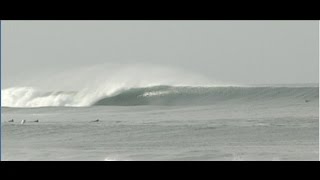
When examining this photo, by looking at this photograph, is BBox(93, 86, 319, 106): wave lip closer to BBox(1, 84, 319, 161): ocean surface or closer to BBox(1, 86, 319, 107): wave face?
BBox(1, 86, 319, 107): wave face

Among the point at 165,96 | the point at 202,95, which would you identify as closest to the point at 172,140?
the point at 202,95

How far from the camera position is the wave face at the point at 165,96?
32.0 meters

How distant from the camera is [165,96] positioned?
3550cm

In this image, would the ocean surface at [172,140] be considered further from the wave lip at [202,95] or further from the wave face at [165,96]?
the wave face at [165,96]

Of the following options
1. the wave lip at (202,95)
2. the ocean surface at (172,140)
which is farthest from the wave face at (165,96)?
the ocean surface at (172,140)

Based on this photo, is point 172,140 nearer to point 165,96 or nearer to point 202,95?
point 202,95

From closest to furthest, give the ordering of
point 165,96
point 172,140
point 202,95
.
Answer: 1. point 172,140
2. point 202,95
3. point 165,96

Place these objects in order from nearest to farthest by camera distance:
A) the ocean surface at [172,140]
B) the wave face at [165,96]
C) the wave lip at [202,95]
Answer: the ocean surface at [172,140]
the wave lip at [202,95]
the wave face at [165,96]

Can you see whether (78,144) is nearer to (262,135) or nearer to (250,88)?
(262,135)

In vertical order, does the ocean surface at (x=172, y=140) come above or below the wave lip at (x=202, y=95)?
below

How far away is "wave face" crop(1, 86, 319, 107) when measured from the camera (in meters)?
32.0
